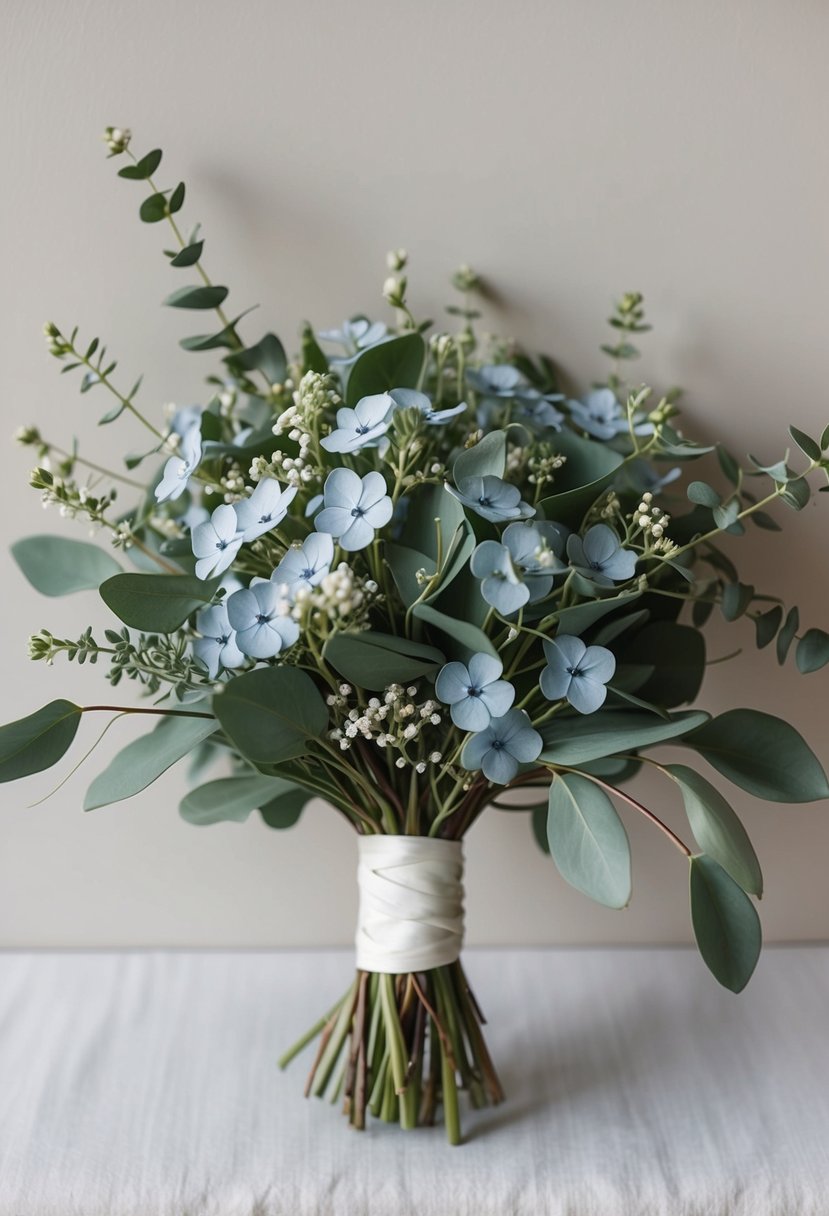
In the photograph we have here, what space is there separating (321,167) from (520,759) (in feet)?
1.95

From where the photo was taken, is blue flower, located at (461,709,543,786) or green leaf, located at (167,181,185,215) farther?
green leaf, located at (167,181,185,215)

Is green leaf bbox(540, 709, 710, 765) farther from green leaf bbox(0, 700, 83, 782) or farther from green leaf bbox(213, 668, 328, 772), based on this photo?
green leaf bbox(0, 700, 83, 782)

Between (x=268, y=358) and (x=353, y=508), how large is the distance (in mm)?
264

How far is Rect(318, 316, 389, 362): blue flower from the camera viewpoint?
32.5 inches

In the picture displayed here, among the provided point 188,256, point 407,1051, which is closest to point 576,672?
point 407,1051

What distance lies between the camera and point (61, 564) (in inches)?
34.7

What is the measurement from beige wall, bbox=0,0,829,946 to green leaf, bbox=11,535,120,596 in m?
0.11

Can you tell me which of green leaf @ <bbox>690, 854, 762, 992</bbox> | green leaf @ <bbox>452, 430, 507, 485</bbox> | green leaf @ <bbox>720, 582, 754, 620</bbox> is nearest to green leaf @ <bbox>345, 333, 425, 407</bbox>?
green leaf @ <bbox>452, 430, 507, 485</bbox>

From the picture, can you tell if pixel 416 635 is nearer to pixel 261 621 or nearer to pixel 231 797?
pixel 261 621

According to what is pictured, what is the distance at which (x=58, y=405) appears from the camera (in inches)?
38.5

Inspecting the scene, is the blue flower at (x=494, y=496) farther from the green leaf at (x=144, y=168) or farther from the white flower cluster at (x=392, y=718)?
the green leaf at (x=144, y=168)

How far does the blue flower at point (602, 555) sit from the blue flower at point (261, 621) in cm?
20

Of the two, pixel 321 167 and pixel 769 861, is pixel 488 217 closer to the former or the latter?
pixel 321 167

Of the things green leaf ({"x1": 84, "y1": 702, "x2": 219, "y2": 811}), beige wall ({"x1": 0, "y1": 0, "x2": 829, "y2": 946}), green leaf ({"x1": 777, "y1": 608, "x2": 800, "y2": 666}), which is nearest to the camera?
green leaf ({"x1": 84, "y1": 702, "x2": 219, "y2": 811})
